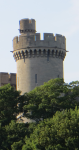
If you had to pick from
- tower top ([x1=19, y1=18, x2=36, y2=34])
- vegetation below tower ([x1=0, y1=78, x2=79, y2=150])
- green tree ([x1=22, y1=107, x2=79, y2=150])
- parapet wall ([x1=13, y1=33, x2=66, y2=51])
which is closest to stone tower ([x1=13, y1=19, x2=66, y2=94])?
parapet wall ([x1=13, y1=33, x2=66, y2=51])

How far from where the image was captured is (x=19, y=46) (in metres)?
55.7

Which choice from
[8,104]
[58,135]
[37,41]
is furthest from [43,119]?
[37,41]

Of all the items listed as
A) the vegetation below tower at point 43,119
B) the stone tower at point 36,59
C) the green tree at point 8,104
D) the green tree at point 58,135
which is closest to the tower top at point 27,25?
the stone tower at point 36,59

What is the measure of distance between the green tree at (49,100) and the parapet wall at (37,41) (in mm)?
8180

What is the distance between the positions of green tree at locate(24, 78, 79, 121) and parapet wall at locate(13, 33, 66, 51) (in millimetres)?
8180

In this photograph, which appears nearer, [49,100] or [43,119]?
[43,119]

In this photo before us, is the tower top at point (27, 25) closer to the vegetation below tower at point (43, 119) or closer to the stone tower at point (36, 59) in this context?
the stone tower at point (36, 59)

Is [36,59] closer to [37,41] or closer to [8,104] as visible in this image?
[37,41]

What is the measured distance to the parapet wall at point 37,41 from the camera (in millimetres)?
54750

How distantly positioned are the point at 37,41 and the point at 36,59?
234 centimetres

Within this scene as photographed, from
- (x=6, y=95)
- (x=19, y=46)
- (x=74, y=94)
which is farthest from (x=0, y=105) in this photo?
(x=19, y=46)

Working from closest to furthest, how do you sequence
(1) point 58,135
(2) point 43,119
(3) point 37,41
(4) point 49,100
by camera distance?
(1) point 58,135 → (2) point 43,119 → (4) point 49,100 → (3) point 37,41

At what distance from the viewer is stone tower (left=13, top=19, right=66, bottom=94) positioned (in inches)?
2144

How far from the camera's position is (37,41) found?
5475 cm
